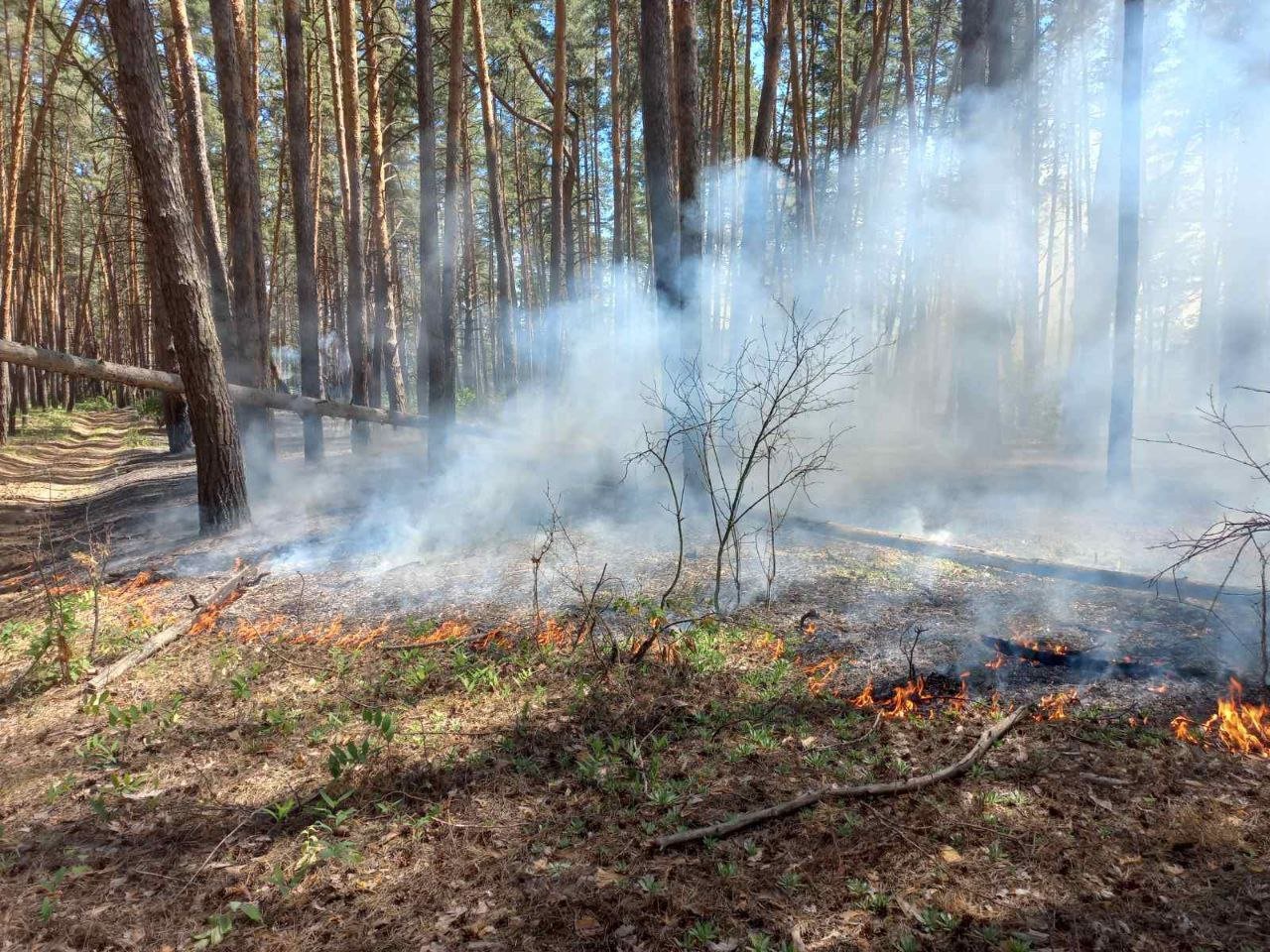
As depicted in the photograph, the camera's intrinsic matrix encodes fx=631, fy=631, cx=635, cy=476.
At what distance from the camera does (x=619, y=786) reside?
10.5 feet

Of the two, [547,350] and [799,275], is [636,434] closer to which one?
[799,275]

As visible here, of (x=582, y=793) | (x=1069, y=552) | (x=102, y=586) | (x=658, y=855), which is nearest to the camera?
(x=658, y=855)

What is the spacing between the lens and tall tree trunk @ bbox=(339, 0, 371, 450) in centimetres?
1018

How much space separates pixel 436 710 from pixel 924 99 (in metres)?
23.0

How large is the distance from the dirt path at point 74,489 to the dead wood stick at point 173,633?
3.57 ft

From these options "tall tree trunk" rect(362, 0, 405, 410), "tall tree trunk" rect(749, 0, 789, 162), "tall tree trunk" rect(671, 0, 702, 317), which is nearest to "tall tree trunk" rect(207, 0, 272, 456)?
"tall tree trunk" rect(362, 0, 405, 410)

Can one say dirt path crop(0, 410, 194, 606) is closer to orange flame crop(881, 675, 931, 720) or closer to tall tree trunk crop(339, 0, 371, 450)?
tall tree trunk crop(339, 0, 371, 450)

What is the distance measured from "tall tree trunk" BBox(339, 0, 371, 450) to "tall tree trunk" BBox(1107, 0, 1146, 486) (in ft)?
35.8

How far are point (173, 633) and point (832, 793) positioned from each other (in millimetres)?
4966

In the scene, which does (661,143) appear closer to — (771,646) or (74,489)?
(771,646)

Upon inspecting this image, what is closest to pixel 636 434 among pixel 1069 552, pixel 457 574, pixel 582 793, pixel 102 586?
pixel 457 574

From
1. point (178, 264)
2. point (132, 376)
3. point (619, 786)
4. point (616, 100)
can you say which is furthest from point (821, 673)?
point (616, 100)

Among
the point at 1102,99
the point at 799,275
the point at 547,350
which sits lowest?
the point at 547,350

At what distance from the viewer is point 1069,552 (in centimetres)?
646
